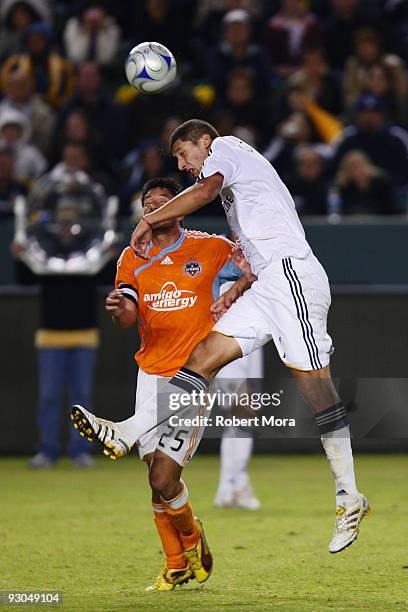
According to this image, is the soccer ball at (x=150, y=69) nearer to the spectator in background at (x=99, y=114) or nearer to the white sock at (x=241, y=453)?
the white sock at (x=241, y=453)

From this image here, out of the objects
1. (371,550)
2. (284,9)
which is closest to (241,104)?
(284,9)

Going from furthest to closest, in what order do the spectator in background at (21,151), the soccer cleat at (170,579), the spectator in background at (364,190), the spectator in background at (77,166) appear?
the spectator in background at (21,151) → the spectator in background at (77,166) → the spectator in background at (364,190) → the soccer cleat at (170,579)

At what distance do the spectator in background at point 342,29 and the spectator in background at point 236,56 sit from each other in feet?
3.64

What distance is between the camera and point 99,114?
16078mm

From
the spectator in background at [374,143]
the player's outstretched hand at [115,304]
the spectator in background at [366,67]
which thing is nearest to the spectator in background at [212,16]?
the spectator in background at [366,67]

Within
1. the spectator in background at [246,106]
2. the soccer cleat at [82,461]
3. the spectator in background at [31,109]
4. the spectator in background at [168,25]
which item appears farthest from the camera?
the spectator in background at [168,25]

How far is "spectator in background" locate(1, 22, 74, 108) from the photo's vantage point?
17141mm

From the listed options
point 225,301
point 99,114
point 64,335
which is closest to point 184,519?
point 225,301

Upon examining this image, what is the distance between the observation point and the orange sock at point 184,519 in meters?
7.60

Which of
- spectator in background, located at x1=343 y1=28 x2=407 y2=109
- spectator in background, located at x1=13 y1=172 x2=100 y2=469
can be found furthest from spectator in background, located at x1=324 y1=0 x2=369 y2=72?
spectator in background, located at x1=13 y1=172 x2=100 y2=469

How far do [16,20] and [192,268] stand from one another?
11146mm

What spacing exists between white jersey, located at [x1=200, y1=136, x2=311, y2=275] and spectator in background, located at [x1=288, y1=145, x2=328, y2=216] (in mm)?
7151

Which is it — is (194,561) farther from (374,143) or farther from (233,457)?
(374,143)

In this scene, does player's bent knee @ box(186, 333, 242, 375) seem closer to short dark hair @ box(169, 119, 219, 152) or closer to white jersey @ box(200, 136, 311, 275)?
white jersey @ box(200, 136, 311, 275)
